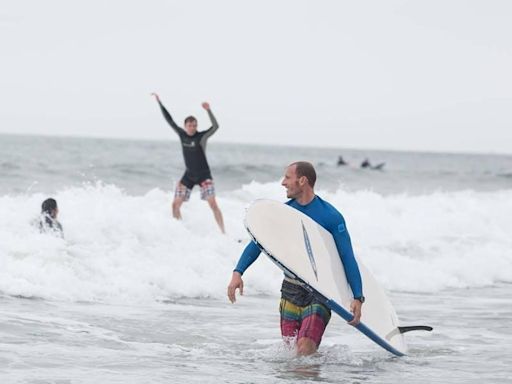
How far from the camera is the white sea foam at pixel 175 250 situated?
1002 cm

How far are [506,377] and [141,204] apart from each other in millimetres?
9107

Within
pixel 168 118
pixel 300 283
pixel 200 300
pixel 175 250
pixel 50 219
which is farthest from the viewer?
pixel 168 118

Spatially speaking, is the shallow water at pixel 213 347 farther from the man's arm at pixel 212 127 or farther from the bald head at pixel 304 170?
the man's arm at pixel 212 127

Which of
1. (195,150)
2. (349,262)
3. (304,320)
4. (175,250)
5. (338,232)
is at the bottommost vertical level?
(304,320)

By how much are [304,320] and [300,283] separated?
0.89ft

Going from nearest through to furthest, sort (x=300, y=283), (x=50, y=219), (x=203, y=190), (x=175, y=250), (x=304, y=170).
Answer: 1. (x=304, y=170)
2. (x=300, y=283)
3. (x=50, y=219)
4. (x=175, y=250)
5. (x=203, y=190)

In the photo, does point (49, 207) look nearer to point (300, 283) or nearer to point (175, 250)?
point (175, 250)

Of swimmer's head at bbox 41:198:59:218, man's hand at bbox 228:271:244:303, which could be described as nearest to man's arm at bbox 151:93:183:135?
swimmer's head at bbox 41:198:59:218

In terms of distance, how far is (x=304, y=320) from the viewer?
642cm

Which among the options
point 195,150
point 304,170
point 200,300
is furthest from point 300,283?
point 195,150

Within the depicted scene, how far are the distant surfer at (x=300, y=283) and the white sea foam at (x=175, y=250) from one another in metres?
3.54

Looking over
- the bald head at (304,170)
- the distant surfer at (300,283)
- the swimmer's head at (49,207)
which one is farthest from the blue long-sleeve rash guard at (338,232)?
the swimmer's head at (49,207)

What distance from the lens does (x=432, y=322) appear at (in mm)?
→ 9164

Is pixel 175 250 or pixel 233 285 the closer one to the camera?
pixel 233 285
